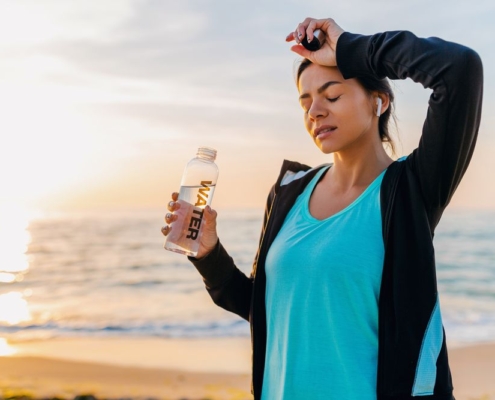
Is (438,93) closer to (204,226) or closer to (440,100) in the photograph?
(440,100)

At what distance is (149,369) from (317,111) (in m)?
5.81

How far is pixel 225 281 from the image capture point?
269cm

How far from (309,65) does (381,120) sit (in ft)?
1.13

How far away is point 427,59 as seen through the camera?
6.83 ft

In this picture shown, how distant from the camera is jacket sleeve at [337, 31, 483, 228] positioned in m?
2.02

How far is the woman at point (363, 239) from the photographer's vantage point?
2.05 m

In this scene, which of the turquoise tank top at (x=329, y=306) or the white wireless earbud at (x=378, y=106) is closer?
the turquoise tank top at (x=329, y=306)

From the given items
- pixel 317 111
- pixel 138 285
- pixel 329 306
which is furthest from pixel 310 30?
pixel 138 285

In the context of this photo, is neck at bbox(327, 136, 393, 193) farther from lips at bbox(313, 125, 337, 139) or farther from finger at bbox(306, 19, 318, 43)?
finger at bbox(306, 19, 318, 43)

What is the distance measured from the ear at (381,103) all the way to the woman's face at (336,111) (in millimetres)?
17

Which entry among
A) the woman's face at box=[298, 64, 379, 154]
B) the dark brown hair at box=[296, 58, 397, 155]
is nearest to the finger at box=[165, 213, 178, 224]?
the woman's face at box=[298, 64, 379, 154]

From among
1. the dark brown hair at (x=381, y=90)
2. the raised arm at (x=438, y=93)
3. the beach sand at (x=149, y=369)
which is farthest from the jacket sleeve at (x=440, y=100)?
the beach sand at (x=149, y=369)

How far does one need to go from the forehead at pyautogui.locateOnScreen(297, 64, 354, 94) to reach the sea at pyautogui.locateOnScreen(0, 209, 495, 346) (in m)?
7.16

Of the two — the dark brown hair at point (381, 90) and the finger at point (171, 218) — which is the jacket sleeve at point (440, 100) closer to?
the dark brown hair at point (381, 90)
